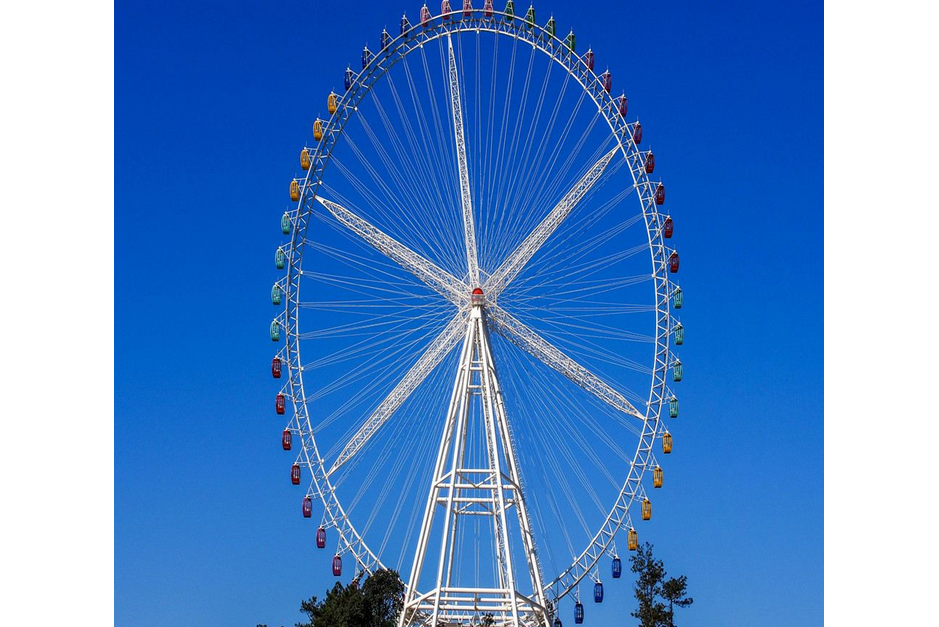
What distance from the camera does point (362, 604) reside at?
69375 millimetres

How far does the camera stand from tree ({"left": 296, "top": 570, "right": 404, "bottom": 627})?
224 ft

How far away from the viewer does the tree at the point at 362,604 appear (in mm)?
68238

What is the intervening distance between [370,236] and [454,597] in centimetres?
1693

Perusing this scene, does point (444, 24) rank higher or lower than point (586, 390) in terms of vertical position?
higher

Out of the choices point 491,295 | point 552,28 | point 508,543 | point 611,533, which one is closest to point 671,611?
point 611,533

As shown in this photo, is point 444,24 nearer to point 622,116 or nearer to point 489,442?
point 622,116

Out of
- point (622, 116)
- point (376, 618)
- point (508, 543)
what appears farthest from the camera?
point (376, 618)

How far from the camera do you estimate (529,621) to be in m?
63.4

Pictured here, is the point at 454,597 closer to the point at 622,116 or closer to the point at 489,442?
the point at 489,442

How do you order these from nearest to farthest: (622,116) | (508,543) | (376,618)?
(508,543), (622,116), (376,618)

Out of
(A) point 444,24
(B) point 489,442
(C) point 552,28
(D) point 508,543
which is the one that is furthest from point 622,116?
(D) point 508,543

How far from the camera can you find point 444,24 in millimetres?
68125

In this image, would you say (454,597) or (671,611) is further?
(671,611)

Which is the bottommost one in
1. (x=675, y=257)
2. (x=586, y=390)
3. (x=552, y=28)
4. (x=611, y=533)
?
(x=611, y=533)
